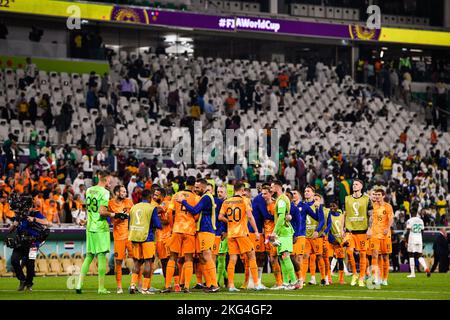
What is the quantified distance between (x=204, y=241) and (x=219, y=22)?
31.0 m

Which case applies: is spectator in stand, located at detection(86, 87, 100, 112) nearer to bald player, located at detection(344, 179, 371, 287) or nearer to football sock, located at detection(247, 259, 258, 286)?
bald player, located at detection(344, 179, 371, 287)

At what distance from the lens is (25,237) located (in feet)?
75.2

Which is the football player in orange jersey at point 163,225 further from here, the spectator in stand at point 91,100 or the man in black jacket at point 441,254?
the spectator in stand at point 91,100

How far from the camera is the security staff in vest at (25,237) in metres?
22.9

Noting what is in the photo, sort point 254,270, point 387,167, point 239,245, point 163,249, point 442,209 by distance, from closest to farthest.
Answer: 1. point 239,245
2. point 254,270
3. point 163,249
4. point 442,209
5. point 387,167

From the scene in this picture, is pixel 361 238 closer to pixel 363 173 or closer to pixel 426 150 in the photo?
pixel 363 173

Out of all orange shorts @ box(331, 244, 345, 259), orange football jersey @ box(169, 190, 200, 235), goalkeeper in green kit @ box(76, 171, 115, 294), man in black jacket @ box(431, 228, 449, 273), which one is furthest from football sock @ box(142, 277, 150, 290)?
man in black jacket @ box(431, 228, 449, 273)

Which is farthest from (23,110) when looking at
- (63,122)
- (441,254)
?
(441,254)

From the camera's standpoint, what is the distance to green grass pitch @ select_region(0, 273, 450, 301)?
20.8 meters

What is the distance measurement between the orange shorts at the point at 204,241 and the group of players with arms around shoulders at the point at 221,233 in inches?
0.8

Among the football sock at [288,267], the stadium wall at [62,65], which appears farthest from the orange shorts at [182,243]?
the stadium wall at [62,65]

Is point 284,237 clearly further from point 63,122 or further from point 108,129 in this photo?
point 63,122
